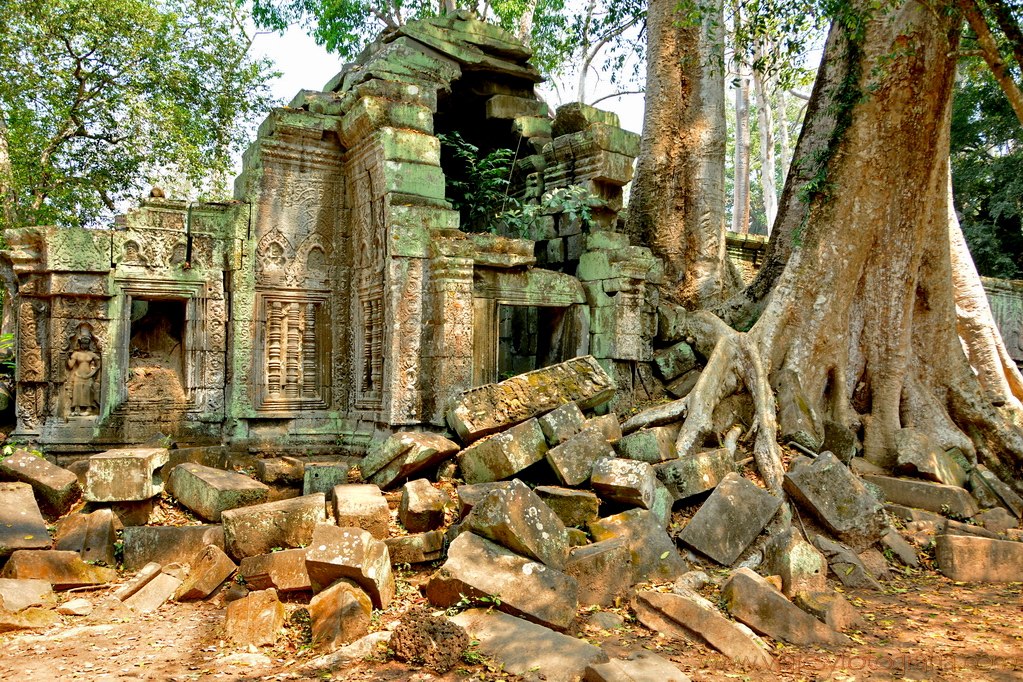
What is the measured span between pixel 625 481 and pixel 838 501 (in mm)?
1647

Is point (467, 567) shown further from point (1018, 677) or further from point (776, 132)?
point (776, 132)

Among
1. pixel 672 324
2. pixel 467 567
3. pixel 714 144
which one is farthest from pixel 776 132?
pixel 467 567

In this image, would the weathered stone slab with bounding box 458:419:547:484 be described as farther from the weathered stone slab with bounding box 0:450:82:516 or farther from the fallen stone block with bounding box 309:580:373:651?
the weathered stone slab with bounding box 0:450:82:516

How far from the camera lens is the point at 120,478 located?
5.55m

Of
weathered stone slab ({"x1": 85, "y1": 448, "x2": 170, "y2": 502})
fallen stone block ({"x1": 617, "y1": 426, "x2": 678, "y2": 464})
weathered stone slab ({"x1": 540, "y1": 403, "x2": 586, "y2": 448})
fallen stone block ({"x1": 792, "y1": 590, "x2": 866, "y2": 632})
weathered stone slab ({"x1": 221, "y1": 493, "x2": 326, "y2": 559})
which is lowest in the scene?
fallen stone block ({"x1": 792, "y1": 590, "x2": 866, "y2": 632})

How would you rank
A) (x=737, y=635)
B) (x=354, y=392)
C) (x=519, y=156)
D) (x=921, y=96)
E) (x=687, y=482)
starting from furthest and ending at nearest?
(x=519, y=156), (x=354, y=392), (x=921, y=96), (x=687, y=482), (x=737, y=635)

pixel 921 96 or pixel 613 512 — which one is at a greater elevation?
pixel 921 96

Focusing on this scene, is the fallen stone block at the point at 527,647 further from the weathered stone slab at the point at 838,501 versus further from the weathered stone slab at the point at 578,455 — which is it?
the weathered stone slab at the point at 838,501

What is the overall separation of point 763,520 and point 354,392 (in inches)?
153

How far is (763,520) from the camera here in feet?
17.8

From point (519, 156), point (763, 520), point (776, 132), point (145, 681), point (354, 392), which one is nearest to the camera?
point (145, 681)

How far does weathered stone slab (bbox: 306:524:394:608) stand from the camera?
4.39 m

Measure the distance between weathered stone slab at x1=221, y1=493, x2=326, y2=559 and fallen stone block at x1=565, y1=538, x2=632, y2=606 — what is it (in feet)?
5.50

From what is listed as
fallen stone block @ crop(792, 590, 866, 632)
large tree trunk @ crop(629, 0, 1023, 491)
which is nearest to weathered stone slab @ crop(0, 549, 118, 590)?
large tree trunk @ crop(629, 0, 1023, 491)
